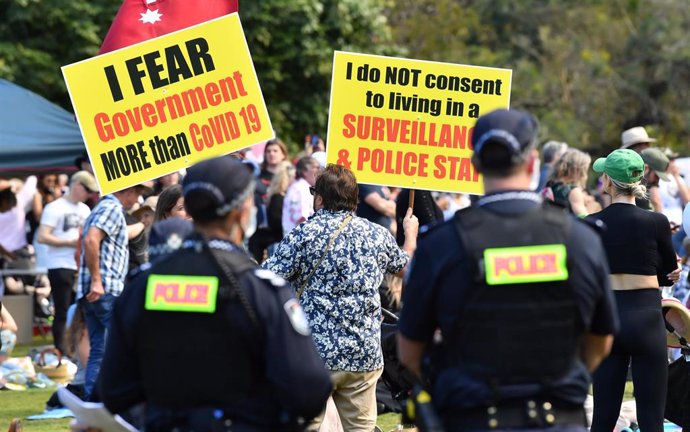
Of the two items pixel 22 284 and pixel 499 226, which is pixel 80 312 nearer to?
pixel 499 226

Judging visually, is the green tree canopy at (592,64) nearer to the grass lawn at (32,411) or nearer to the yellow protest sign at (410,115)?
the grass lawn at (32,411)

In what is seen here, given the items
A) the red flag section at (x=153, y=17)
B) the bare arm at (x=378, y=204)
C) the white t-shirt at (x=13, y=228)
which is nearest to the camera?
the red flag section at (x=153, y=17)

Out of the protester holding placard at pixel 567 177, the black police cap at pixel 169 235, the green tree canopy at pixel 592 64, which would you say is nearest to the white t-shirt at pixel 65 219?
the protester holding placard at pixel 567 177

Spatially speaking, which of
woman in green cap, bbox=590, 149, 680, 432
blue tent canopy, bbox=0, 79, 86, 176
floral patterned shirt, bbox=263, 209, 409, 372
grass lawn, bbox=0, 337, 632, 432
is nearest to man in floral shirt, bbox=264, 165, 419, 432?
floral patterned shirt, bbox=263, 209, 409, 372

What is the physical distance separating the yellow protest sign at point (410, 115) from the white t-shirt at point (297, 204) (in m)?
2.98

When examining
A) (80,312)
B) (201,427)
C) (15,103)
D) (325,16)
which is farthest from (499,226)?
(325,16)

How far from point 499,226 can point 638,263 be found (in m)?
3.40

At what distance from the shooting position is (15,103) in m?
15.2

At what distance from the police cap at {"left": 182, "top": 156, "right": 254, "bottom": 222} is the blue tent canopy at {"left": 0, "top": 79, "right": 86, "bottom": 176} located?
10539 millimetres

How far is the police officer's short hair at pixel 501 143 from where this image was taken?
4336 mm

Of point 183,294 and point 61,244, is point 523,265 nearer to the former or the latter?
point 183,294

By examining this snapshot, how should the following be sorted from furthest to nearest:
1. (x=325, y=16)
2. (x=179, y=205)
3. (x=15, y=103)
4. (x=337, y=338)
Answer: (x=325, y=16), (x=15, y=103), (x=179, y=205), (x=337, y=338)

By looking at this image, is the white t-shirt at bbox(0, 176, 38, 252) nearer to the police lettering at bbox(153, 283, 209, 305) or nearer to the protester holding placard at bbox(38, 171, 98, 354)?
the protester holding placard at bbox(38, 171, 98, 354)

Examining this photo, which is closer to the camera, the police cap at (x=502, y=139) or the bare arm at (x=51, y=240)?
the police cap at (x=502, y=139)
